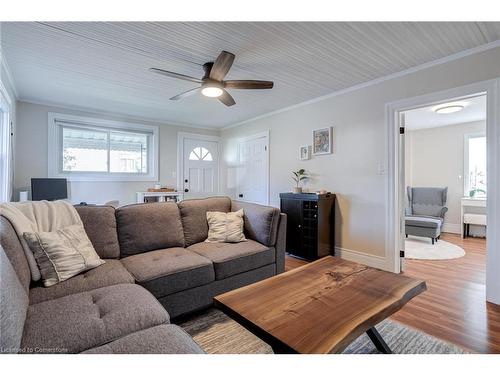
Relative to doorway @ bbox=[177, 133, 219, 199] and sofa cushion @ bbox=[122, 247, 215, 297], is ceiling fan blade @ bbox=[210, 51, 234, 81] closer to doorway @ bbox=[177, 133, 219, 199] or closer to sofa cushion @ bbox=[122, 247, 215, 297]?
sofa cushion @ bbox=[122, 247, 215, 297]

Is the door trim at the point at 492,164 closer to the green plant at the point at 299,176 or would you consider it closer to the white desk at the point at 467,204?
the green plant at the point at 299,176

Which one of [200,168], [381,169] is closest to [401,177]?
[381,169]

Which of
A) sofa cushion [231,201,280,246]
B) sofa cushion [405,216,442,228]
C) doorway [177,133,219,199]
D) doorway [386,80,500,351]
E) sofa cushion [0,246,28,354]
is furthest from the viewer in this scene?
doorway [177,133,219,199]

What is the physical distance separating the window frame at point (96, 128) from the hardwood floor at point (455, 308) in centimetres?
331

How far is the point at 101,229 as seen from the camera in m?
2.03

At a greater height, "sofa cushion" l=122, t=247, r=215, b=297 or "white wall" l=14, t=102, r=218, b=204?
"white wall" l=14, t=102, r=218, b=204

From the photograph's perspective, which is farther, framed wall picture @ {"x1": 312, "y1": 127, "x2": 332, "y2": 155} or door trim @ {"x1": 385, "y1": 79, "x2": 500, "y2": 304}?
framed wall picture @ {"x1": 312, "y1": 127, "x2": 332, "y2": 155}

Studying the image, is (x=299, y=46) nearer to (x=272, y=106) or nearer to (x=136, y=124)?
(x=272, y=106)

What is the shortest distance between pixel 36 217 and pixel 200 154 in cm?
387

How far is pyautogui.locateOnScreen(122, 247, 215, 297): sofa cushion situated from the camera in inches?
67.1

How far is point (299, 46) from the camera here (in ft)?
7.23

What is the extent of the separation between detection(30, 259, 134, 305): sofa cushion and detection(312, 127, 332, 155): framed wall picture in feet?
9.50

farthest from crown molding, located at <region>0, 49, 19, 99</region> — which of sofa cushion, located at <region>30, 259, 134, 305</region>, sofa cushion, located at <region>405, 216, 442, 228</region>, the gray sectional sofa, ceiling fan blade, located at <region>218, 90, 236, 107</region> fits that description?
sofa cushion, located at <region>405, 216, 442, 228</region>

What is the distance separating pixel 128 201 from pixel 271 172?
108 inches
